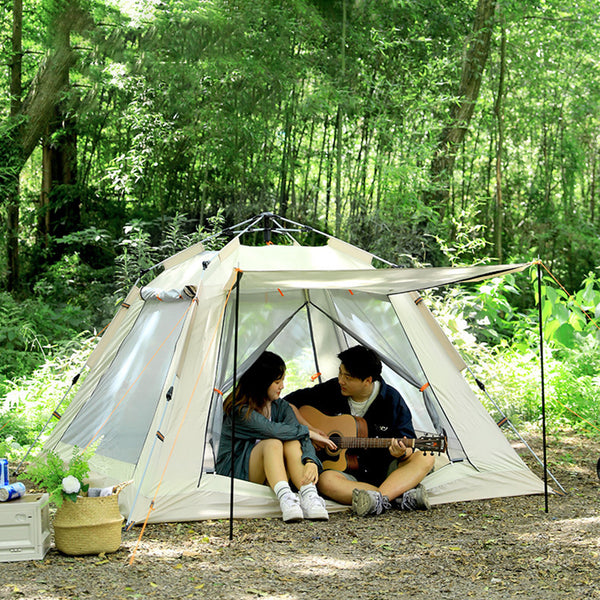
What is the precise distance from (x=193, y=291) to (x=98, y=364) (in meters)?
0.92

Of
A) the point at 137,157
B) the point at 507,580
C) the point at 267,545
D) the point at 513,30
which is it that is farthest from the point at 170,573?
the point at 513,30

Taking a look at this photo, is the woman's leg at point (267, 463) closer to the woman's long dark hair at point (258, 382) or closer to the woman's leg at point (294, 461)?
the woman's leg at point (294, 461)

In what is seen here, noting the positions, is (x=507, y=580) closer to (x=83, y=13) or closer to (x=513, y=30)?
(x=83, y=13)

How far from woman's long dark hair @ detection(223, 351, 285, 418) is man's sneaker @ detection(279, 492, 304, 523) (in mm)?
511

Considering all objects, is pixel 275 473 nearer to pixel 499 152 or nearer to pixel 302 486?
pixel 302 486

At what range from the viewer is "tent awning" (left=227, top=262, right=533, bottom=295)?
3.27 metres

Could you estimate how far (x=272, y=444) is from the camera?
3631 mm

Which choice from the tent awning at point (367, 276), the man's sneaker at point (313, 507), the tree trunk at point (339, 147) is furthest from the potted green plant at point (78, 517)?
the tree trunk at point (339, 147)

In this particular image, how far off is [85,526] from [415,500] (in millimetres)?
1526

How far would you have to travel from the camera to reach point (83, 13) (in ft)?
26.0

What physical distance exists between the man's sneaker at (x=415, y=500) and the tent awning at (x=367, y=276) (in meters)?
1.01

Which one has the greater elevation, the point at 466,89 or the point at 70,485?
the point at 466,89

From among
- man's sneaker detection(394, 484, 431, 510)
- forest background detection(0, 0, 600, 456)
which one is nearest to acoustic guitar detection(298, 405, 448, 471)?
man's sneaker detection(394, 484, 431, 510)

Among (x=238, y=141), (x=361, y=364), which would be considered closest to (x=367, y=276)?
(x=361, y=364)
